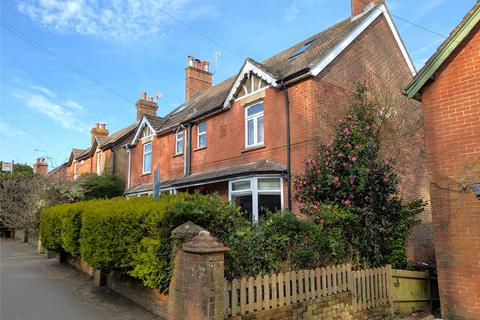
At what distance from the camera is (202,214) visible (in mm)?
6512

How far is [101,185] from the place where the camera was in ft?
80.6

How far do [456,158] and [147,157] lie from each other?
57.0 feet

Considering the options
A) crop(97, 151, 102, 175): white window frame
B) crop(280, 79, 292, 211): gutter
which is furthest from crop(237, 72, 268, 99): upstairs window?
crop(97, 151, 102, 175): white window frame

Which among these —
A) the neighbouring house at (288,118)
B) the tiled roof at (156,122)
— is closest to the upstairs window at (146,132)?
the tiled roof at (156,122)

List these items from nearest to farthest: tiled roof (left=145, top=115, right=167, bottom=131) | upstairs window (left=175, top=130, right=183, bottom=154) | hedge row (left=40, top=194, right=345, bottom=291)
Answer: hedge row (left=40, top=194, right=345, bottom=291)
upstairs window (left=175, top=130, right=183, bottom=154)
tiled roof (left=145, top=115, right=167, bottom=131)

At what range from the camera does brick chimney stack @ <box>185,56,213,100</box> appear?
25469mm

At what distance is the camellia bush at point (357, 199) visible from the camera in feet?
27.5

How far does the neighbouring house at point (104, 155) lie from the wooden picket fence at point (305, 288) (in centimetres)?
2041

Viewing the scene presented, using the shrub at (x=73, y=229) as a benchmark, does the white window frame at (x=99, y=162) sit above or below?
above

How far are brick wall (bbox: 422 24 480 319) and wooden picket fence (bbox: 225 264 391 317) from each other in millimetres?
1261

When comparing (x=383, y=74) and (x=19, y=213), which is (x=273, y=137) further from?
(x=19, y=213)

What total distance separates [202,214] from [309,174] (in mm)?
4206

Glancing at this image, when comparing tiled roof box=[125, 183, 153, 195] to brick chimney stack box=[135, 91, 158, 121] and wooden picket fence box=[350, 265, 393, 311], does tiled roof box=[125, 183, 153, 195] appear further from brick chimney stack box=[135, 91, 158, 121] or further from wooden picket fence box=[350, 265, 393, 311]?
wooden picket fence box=[350, 265, 393, 311]

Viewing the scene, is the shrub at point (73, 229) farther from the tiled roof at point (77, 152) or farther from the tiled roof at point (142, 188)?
the tiled roof at point (77, 152)
